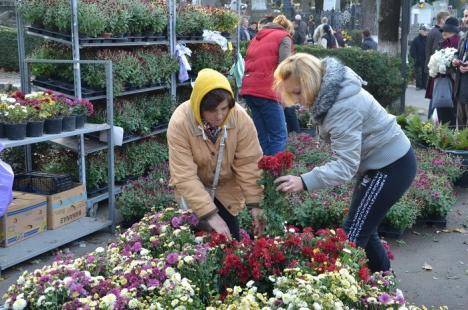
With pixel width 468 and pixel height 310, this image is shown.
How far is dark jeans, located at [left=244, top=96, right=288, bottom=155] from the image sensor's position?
7.10 metres

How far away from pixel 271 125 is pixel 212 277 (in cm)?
417

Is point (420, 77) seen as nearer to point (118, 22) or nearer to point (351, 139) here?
point (118, 22)

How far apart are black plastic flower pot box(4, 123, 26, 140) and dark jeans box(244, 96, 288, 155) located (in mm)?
2915

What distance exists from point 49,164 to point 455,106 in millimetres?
6512

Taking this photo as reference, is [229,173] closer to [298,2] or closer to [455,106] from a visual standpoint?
[455,106]

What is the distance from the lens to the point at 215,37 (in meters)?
8.48

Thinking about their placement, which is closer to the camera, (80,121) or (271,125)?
(80,121)

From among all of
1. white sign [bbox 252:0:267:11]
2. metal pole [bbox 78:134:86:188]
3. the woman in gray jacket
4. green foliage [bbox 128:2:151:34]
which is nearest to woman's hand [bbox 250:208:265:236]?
the woman in gray jacket

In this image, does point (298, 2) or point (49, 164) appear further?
point (298, 2)

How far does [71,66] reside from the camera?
6.42 metres

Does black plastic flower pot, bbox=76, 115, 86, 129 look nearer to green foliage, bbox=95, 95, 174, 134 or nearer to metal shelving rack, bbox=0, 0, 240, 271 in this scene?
metal shelving rack, bbox=0, 0, 240, 271

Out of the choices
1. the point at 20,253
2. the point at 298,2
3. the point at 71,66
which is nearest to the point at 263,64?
the point at 71,66

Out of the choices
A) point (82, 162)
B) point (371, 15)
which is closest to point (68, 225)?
point (82, 162)

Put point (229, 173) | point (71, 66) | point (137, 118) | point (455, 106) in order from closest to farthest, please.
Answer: point (229, 173) → point (71, 66) → point (137, 118) → point (455, 106)
